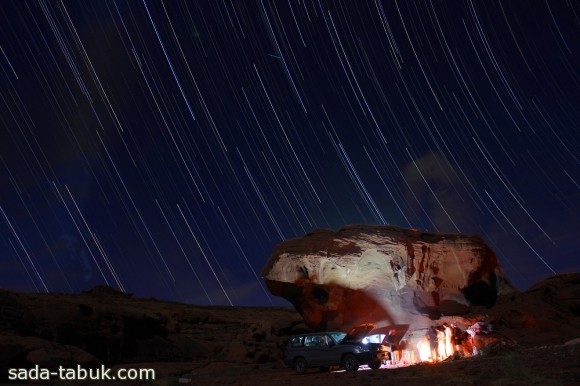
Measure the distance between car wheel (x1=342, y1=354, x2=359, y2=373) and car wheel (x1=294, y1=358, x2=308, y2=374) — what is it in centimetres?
193

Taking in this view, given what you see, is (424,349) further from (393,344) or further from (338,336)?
(338,336)

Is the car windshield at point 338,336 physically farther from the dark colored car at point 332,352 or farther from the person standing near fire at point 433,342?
Result: the person standing near fire at point 433,342

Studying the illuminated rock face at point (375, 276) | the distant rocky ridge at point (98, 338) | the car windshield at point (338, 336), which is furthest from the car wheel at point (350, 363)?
the distant rocky ridge at point (98, 338)

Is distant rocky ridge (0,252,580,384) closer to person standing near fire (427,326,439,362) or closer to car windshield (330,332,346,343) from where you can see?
person standing near fire (427,326,439,362)

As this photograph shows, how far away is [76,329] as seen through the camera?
28.0 metres

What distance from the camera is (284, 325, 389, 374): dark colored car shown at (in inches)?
813

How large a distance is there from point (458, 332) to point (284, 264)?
10.6 metres

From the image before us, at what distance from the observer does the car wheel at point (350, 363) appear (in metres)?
20.6

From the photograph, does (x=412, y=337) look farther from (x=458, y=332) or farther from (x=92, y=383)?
(x=92, y=383)

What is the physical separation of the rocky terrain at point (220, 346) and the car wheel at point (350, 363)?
28.6 inches

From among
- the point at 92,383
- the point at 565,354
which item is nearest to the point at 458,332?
the point at 565,354

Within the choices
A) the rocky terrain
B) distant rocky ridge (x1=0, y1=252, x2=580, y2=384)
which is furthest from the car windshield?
distant rocky ridge (x1=0, y1=252, x2=580, y2=384)

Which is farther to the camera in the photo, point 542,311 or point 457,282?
point 457,282

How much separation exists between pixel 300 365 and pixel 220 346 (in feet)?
53.5
